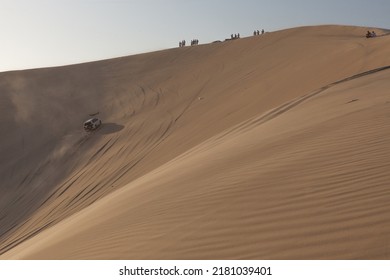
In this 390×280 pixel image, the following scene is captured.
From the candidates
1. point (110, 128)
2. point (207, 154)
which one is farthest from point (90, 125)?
point (207, 154)

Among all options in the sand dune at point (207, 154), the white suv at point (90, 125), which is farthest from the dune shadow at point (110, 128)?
the white suv at point (90, 125)

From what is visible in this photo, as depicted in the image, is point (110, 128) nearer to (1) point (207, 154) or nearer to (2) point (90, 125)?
(2) point (90, 125)

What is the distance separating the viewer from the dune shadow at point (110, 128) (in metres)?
→ 19.2

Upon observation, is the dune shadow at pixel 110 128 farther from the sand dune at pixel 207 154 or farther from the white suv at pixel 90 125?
the white suv at pixel 90 125

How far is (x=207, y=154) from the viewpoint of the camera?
9.01 meters

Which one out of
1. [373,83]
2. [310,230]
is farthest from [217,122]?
[310,230]

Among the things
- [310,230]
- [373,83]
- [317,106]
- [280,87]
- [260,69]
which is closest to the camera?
[310,230]

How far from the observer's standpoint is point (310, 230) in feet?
13.7

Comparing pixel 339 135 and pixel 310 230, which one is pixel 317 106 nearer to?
pixel 339 135

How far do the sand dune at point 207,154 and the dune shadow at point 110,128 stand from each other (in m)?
0.10

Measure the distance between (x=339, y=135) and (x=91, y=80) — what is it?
937 inches

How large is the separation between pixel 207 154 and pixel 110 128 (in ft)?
36.9

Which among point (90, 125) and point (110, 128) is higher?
point (90, 125)

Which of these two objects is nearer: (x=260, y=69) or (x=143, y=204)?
(x=143, y=204)
